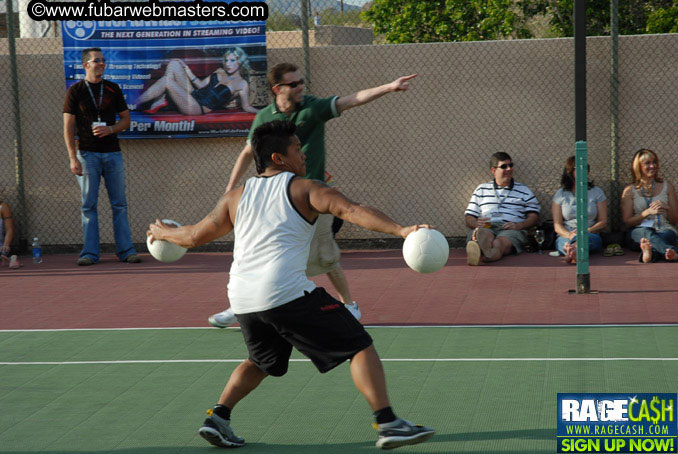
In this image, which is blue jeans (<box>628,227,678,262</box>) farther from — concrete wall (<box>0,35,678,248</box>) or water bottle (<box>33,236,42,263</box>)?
water bottle (<box>33,236,42,263</box>)

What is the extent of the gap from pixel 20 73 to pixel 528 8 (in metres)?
15.6

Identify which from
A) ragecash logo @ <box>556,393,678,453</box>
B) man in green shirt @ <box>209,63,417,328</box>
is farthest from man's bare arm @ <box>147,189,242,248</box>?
Result: man in green shirt @ <box>209,63,417,328</box>

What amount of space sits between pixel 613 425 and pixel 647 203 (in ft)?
23.9

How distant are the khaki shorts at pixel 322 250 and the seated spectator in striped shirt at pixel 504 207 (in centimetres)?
444

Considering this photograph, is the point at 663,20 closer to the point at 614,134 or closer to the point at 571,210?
the point at 614,134

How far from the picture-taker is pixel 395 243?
41.7ft

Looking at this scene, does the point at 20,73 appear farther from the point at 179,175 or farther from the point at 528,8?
the point at 528,8

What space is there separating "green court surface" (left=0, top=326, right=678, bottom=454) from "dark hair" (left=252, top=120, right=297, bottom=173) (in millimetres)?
1449

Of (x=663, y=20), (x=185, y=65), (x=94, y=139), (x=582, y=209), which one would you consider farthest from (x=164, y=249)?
(x=663, y=20)

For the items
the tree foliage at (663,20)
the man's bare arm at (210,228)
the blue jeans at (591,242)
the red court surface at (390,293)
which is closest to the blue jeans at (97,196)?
the red court surface at (390,293)

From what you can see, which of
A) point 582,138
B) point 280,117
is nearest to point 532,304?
point 582,138

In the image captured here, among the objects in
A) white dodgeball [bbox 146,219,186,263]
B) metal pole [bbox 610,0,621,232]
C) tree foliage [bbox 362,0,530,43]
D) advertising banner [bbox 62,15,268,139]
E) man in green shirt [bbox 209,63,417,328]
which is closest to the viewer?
white dodgeball [bbox 146,219,186,263]

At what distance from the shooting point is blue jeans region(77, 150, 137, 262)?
11.6m

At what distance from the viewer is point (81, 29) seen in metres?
12.4
